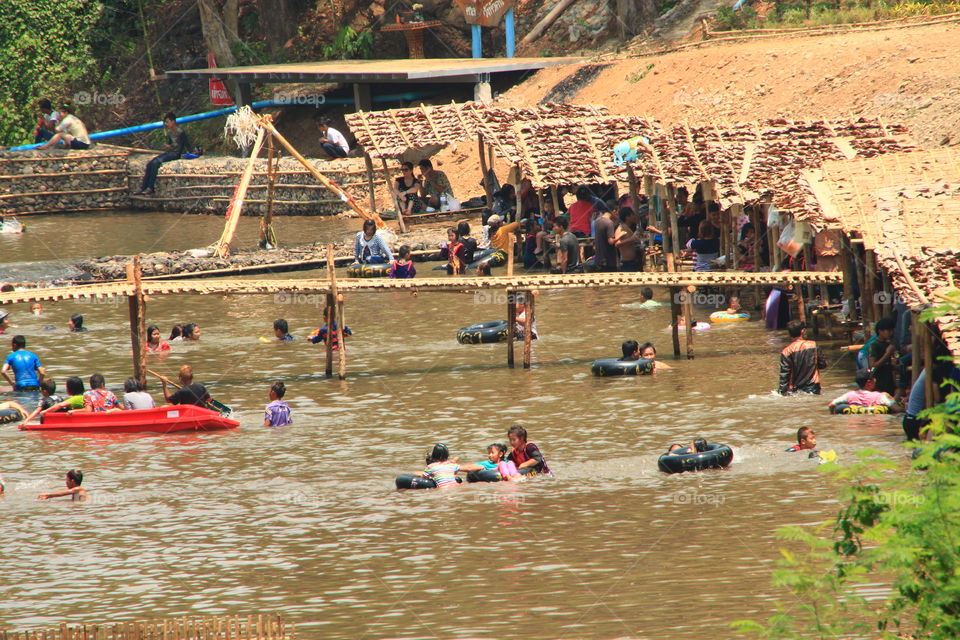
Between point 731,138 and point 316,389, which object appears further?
point 731,138

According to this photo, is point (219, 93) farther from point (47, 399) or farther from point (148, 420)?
point (148, 420)

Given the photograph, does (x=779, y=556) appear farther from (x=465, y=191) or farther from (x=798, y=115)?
(x=465, y=191)

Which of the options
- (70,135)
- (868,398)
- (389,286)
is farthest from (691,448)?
(70,135)

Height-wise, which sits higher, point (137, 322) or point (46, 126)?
point (46, 126)

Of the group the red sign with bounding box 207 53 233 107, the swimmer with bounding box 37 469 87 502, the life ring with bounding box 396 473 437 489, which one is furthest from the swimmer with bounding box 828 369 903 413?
the red sign with bounding box 207 53 233 107

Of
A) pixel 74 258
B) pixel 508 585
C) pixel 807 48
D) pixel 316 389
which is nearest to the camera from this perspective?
pixel 508 585

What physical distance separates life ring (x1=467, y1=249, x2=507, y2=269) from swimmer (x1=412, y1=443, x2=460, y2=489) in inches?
504

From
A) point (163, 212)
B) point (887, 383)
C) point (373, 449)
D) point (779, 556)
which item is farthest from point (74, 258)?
point (779, 556)

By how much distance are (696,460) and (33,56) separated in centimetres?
3593

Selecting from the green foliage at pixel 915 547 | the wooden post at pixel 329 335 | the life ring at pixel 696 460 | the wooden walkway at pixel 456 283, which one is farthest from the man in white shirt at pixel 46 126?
the green foliage at pixel 915 547

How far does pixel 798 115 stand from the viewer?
32.4 m

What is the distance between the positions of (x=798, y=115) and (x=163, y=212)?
62.1 feet

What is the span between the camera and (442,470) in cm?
1473

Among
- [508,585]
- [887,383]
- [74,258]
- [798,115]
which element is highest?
[798,115]
